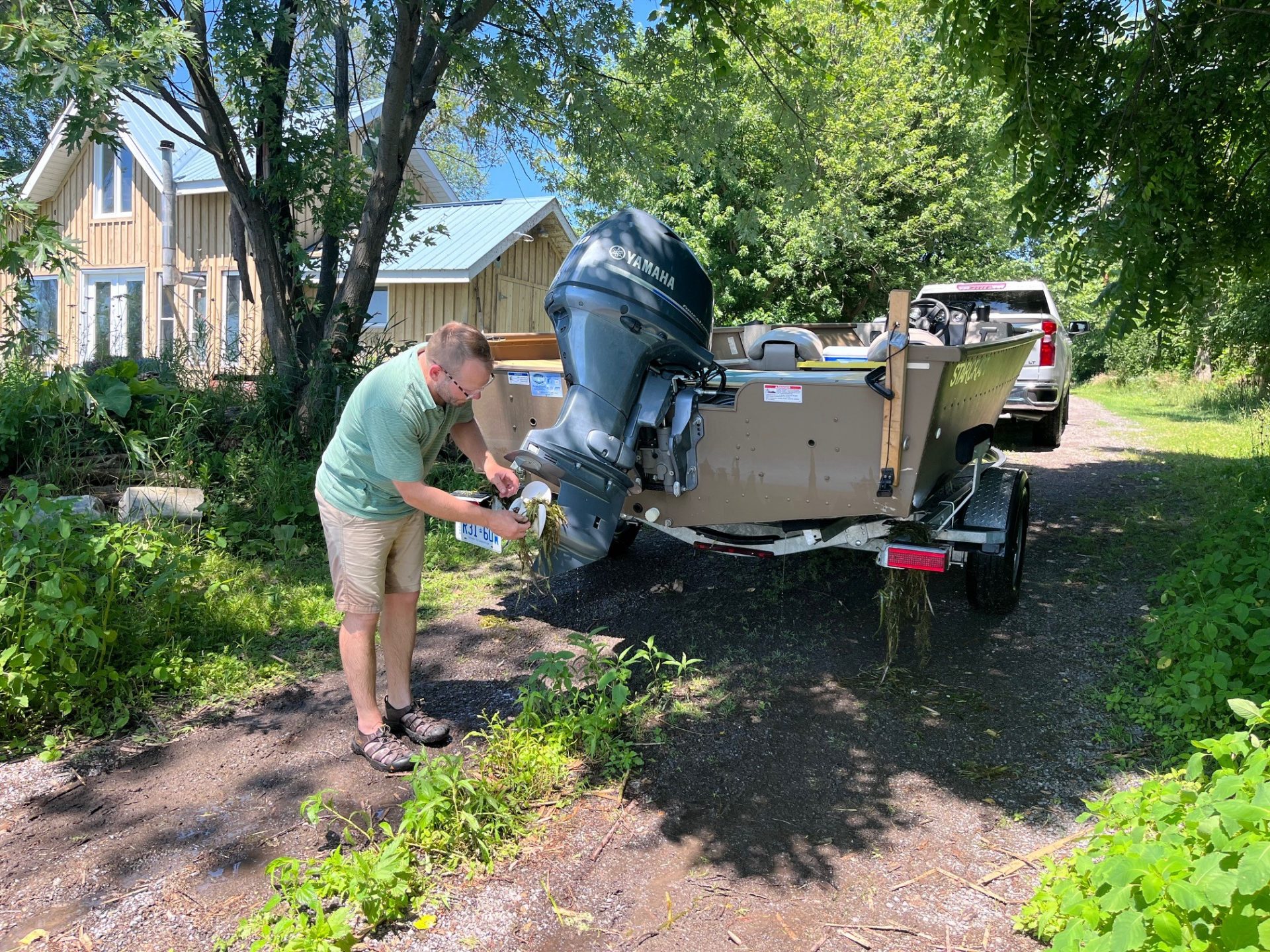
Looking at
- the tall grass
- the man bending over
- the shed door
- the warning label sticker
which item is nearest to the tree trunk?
the man bending over

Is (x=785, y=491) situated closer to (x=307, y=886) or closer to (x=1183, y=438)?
(x=307, y=886)

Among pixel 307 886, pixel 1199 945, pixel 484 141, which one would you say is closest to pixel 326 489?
pixel 307 886

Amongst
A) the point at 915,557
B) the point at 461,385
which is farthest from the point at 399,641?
the point at 915,557

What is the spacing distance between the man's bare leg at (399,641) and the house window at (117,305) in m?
15.6

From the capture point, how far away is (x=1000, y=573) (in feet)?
17.0

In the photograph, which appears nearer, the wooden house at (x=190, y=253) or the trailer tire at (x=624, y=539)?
the trailer tire at (x=624, y=539)

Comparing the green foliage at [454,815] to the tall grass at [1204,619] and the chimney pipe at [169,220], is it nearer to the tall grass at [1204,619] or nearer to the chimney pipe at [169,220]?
the tall grass at [1204,619]

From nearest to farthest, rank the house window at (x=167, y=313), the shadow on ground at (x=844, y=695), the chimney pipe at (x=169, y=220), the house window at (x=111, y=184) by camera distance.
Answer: the shadow on ground at (x=844, y=695) < the chimney pipe at (x=169, y=220) < the house window at (x=167, y=313) < the house window at (x=111, y=184)

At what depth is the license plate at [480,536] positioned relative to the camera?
426cm

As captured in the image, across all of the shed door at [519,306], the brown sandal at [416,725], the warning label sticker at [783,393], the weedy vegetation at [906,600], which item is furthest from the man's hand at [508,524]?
the shed door at [519,306]

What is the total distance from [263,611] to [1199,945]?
497 cm

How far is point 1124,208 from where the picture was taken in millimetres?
6355

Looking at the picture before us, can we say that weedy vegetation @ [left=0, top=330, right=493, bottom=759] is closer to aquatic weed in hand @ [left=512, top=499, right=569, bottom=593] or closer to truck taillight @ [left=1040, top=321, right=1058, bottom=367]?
aquatic weed in hand @ [left=512, top=499, right=569, bottom=593]

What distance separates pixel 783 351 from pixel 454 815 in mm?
3722
